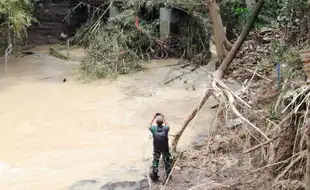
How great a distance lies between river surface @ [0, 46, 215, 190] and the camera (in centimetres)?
788

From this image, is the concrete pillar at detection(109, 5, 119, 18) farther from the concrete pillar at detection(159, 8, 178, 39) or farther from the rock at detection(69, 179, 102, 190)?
the rock at detection(69, 179, 102, 190)

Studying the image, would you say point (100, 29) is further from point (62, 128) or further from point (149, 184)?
point (149, 184)

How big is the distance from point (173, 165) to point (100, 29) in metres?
9.23

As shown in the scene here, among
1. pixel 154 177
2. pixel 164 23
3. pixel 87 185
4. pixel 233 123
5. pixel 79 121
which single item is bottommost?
pixel 87 185

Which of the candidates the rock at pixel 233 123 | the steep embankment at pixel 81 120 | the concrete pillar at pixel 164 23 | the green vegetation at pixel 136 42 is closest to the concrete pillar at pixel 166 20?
the concrete pillar at pixel 164 23

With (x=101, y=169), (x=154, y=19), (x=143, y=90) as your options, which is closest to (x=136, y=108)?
(x=143, y=90)

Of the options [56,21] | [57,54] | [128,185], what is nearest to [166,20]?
[57,54]

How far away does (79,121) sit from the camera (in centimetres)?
1054

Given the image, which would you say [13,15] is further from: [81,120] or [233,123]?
[233,123]

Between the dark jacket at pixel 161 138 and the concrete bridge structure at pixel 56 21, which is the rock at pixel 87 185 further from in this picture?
the concrete bridge structure at pixel 56 21

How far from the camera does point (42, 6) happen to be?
1991 centimetres

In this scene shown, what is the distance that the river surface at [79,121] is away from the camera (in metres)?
7.88

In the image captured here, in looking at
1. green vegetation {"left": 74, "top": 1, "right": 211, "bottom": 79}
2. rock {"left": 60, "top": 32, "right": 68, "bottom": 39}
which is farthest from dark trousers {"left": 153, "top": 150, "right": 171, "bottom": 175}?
rock {"left": 60, "top": 32, "right": 68, "bottom": 39}

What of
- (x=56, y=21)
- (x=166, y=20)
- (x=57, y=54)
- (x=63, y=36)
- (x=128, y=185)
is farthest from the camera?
(x=56, y=21)
